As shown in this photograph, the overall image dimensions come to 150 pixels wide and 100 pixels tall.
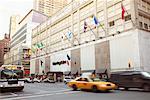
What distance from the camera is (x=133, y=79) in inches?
795

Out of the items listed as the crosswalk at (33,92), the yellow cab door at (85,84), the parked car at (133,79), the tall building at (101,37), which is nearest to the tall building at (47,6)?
the tall building at (101,37)

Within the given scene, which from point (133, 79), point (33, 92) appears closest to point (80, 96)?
point (33, 92)

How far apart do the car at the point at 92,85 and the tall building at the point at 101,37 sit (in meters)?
18.6

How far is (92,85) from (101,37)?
28099 millimetres

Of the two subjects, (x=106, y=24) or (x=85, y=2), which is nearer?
(x=106, y=24)

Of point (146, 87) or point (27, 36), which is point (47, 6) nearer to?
point (27, 36)

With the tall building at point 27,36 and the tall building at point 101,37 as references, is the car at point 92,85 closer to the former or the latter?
the tall building at point 101,37

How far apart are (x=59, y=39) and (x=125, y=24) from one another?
28.5 meters

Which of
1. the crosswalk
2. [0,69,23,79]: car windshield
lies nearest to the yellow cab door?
the crosswalk

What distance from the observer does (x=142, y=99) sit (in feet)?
40.3

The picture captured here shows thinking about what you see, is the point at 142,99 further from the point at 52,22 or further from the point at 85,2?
the point at 52,22

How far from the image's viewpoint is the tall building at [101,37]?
3775 centimetres

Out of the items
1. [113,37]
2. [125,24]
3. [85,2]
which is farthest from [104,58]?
[85,2]

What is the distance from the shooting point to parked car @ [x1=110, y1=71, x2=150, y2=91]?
749 inches
